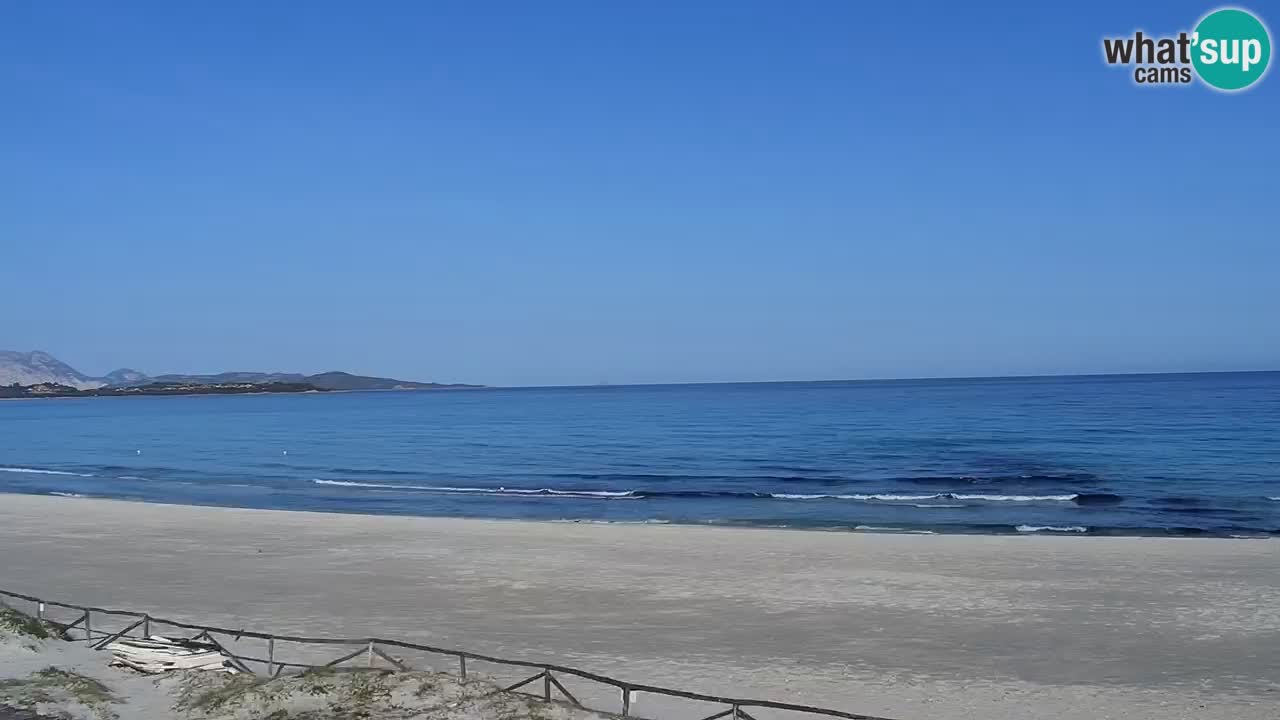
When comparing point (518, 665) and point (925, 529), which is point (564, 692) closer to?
point (518, 665)

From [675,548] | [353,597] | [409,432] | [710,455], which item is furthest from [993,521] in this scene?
[409,432]

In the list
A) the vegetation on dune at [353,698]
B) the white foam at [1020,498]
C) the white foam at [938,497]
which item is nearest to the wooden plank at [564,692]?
the vegetation on dune at [353,698]

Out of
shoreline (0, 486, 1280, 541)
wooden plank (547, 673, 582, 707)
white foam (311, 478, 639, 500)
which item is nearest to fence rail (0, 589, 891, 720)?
wooden plank (547, 673, 582, 707)

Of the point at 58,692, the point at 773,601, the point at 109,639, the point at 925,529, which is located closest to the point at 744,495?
the point at 925,529

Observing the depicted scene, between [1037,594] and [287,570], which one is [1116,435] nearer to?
[1037,594]

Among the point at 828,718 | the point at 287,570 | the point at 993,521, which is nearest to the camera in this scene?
the point at 828,718

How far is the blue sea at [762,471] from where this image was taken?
31.7m

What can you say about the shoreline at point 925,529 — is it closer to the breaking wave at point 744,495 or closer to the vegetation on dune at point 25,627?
the breaking wave at point 744,495

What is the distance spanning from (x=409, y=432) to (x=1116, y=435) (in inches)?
2064

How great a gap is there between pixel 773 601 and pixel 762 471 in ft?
87.5

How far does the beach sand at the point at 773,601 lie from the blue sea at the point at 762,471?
18.2 ft

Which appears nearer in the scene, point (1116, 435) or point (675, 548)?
point (675, 548)

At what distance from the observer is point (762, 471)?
44.4 m

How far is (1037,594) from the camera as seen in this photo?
18.5 m
